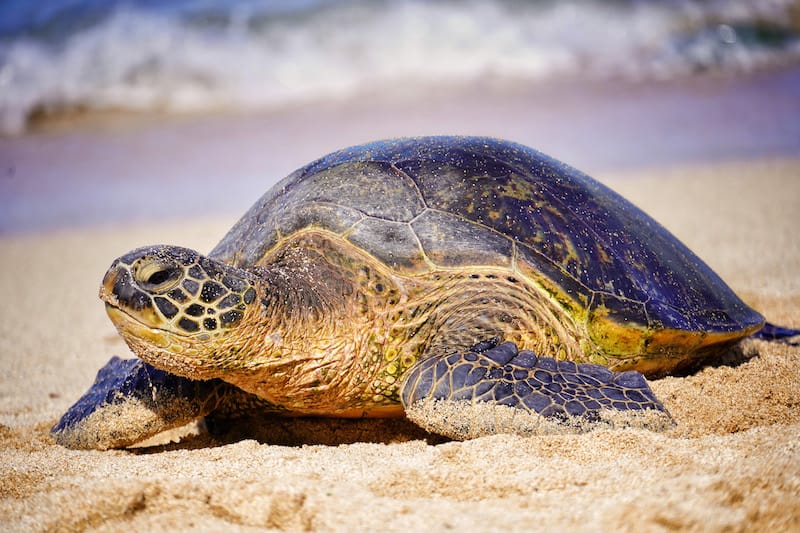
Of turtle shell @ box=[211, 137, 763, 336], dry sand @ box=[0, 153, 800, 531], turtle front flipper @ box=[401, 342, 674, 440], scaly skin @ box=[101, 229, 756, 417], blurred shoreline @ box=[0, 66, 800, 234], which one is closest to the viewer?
dry sand @ box=[0, 153, 800, 531]

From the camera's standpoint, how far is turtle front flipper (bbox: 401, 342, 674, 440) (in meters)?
2.41

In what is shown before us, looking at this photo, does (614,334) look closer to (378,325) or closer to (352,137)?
(378,325)

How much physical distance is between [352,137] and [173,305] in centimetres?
904

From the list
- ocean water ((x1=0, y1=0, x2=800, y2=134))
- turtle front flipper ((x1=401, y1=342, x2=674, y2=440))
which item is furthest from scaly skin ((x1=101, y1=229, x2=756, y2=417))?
ocean water ((x1=0, y1=0, x2=800, y2=134))

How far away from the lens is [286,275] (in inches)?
115

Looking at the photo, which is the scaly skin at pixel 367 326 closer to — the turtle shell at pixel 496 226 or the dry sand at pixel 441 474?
the turtle shell at pixel 496 226

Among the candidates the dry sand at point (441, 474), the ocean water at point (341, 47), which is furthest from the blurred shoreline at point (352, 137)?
the dry sand at point (441, 474)

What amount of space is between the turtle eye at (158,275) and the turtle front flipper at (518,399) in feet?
3.06

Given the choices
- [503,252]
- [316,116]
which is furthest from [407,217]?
[316,116]

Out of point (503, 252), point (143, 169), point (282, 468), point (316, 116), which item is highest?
point (316, 116)

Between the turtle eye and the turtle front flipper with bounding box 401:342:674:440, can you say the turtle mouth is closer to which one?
the turtle eye

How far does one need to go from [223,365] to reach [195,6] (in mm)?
19794

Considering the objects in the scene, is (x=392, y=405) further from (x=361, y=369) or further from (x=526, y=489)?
(x=526, y=489)

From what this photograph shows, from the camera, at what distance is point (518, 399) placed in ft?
8.06
